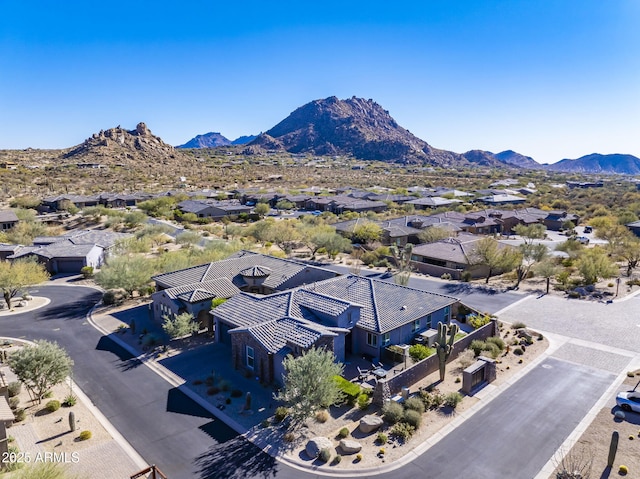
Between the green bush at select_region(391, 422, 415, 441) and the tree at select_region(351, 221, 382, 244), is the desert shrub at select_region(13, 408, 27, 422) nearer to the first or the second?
the green bush at select_region(391, 422, 415, 441)

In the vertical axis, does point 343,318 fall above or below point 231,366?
above

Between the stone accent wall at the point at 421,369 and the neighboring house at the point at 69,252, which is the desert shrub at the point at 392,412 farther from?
the neighboring house at the point at 69,252

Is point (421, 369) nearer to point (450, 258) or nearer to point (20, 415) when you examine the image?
point (20, 415)

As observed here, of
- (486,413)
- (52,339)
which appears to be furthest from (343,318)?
(52,339)

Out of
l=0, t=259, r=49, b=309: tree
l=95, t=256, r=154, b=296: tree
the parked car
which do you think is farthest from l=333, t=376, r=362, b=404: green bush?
l=0, t=259, r=49, b=309: tree

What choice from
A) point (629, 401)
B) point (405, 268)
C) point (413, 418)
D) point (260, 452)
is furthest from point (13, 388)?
point (405, 268)

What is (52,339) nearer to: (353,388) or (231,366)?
(231,366)
